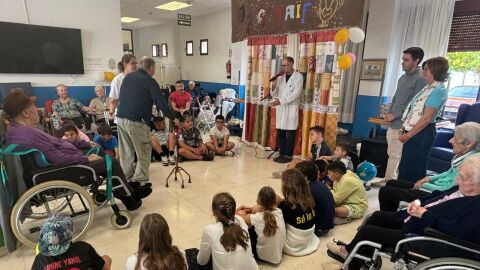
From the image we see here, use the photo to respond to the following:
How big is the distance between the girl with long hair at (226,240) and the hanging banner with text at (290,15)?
296 centimetres

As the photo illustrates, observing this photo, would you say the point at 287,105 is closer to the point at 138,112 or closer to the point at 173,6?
the point at 138,112

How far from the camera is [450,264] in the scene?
1381 mm

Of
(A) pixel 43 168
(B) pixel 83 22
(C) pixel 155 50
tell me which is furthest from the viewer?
(C) pixel 155 50

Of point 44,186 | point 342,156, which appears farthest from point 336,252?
point 44,186

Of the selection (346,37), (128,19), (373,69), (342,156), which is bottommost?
(342,156)

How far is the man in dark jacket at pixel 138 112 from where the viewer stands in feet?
9.87

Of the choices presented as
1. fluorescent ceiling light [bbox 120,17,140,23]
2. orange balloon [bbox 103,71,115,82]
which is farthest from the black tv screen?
fluorescent ceiling light [bbox 120,17,140,23]

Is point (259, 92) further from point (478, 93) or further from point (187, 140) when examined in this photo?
point (478, 93)

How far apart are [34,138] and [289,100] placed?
125 inches

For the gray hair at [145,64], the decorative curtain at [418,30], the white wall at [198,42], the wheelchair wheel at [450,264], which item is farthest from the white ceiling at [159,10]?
the wheelchair wheel at [450,264]

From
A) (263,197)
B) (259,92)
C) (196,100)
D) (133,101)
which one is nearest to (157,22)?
(196,100)

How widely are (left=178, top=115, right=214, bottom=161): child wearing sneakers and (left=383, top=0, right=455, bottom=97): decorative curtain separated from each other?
3.19 meters

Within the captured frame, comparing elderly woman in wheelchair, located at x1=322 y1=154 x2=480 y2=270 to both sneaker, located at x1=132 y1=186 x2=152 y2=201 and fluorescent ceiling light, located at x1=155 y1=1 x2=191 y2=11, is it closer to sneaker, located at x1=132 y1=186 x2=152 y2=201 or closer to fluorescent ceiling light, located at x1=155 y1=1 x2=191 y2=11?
sneaker, located at x1=132 y1=186 x2=152 y2=201

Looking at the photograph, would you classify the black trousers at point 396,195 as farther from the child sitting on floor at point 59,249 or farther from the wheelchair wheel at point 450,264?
the child sitting on floor at point 59,249
